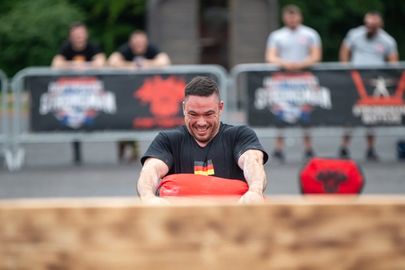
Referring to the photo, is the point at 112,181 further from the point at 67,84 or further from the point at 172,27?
the point at 172,27

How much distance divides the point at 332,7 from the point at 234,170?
2281 centimetres

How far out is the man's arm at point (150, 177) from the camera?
330 cm

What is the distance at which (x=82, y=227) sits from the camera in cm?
181

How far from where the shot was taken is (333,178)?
20.0 feet

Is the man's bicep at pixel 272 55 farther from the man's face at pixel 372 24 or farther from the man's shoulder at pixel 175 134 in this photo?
the man's shoulder at pixel 175 134

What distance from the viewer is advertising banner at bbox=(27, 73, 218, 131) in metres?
9.03

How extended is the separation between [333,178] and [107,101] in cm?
414

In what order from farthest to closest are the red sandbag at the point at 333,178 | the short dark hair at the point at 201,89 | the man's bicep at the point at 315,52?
the man's bicep at the point at 315,52 → the red sandbag at the point at 333,178 → the short dark hair at the point at 201,89

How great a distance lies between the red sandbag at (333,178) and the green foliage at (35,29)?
1957 cm

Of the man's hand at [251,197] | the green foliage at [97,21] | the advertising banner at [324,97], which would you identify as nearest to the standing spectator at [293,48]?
the advertising banner at [324,97]

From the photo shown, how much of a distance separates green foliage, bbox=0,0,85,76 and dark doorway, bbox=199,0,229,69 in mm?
7054

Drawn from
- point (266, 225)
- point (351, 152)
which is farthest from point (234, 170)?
point (351, 152)

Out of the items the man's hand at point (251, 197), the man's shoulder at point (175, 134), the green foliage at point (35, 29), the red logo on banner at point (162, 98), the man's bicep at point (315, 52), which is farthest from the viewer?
the green foliage at point (35, 29)

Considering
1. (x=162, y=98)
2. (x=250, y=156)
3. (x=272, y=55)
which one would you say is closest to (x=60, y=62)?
(x=162, y=98)
